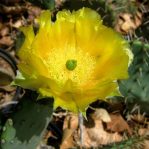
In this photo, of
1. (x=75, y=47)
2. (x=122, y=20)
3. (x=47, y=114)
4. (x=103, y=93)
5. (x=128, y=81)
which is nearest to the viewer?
(x=103, y=93)

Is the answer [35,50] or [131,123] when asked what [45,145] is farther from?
[35,50]

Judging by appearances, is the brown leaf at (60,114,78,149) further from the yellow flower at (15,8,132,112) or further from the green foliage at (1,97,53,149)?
the yellow flower at (15,8,132,112)

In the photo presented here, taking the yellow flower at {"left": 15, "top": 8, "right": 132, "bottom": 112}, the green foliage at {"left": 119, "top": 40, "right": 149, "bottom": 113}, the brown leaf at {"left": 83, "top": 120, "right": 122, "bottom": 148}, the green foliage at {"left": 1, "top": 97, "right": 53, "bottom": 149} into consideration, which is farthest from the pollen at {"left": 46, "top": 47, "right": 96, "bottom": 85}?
the brown leaf at {"left": 83, "top": 120, "right": 122, "bottom": 148}

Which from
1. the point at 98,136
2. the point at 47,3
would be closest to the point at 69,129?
the point at 98,136

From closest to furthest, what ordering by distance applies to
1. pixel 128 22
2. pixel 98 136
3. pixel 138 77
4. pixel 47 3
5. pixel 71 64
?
pixel 71 64 → pixel 138 77 → pixel 47 3 → pixel 98 136 → pixel 128 22

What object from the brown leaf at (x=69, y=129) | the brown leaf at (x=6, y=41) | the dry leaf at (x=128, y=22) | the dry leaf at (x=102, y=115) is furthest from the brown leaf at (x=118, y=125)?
the brown leaf at (x=6, y=41)

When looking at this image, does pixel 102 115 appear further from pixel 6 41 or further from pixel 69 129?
pixel 6 41

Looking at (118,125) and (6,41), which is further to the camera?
(6,41)

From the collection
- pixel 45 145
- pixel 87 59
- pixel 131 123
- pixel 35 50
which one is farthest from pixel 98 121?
pixel 35 50
